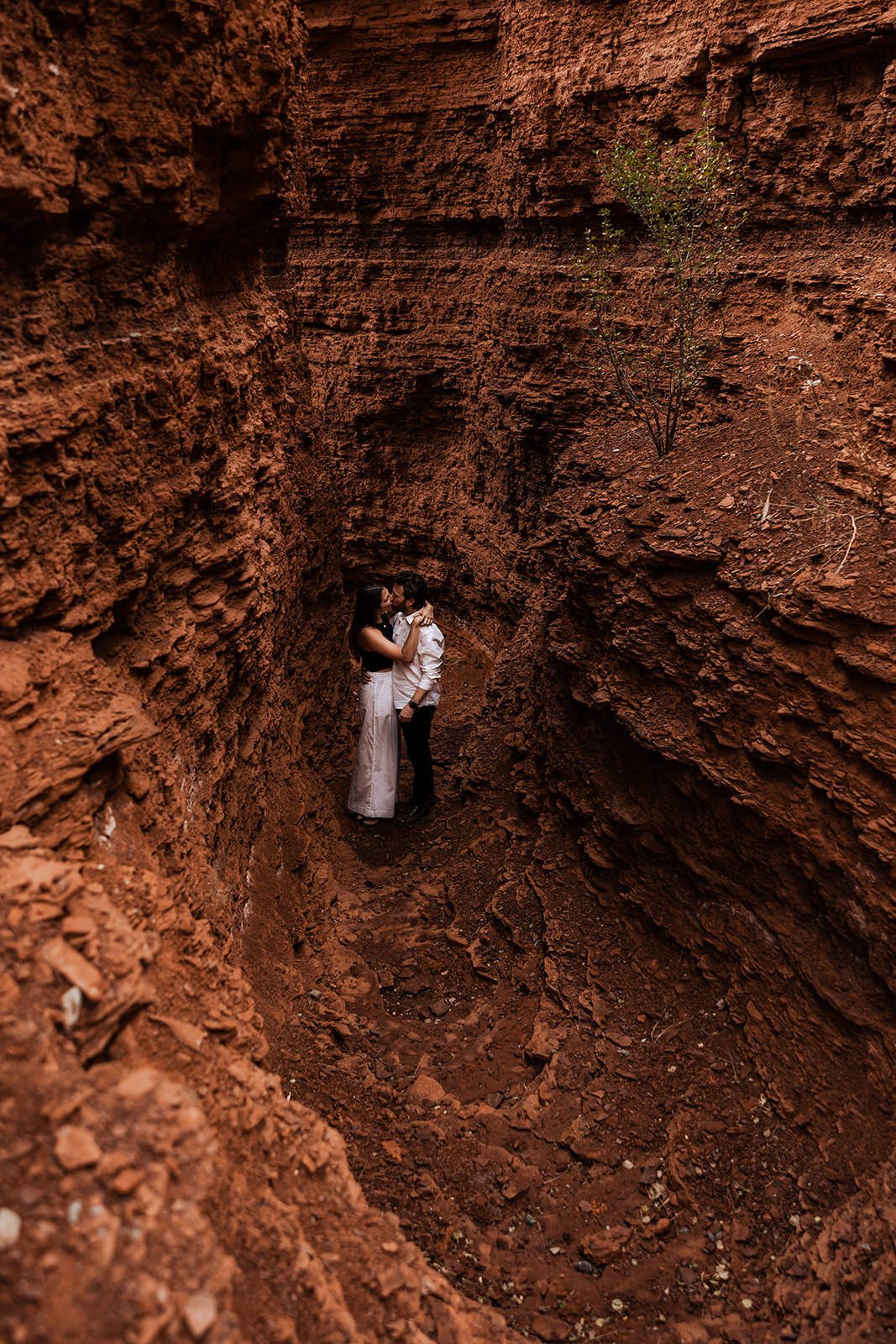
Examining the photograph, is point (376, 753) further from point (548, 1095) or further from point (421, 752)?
point (548, 1095)

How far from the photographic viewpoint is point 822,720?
4.35 metres

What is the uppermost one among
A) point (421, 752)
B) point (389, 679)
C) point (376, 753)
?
Answer: point (389, 679)

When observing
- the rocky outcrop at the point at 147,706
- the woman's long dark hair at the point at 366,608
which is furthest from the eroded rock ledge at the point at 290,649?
the woman's long dark hair at the point at 366,608

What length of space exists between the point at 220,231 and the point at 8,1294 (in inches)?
170

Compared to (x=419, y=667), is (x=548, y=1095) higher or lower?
lower

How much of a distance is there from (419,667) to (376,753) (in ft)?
2.49

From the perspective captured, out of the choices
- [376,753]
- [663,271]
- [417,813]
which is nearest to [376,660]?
[376,753]

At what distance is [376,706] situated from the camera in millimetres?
6887

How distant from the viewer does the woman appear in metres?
6.66

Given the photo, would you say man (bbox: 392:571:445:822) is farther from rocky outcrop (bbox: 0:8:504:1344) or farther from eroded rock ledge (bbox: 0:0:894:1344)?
rocky outcrop (bbox: 0:8:504:1344)

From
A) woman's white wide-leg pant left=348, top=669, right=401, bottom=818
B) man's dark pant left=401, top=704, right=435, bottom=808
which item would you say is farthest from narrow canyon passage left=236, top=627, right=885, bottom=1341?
man's dark pant left=401, top=704, right=435, bottom=808

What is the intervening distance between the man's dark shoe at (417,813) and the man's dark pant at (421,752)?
1cm

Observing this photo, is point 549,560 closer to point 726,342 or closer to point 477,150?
point 726,342

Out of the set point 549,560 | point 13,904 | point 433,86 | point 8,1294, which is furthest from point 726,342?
point 8,1294
